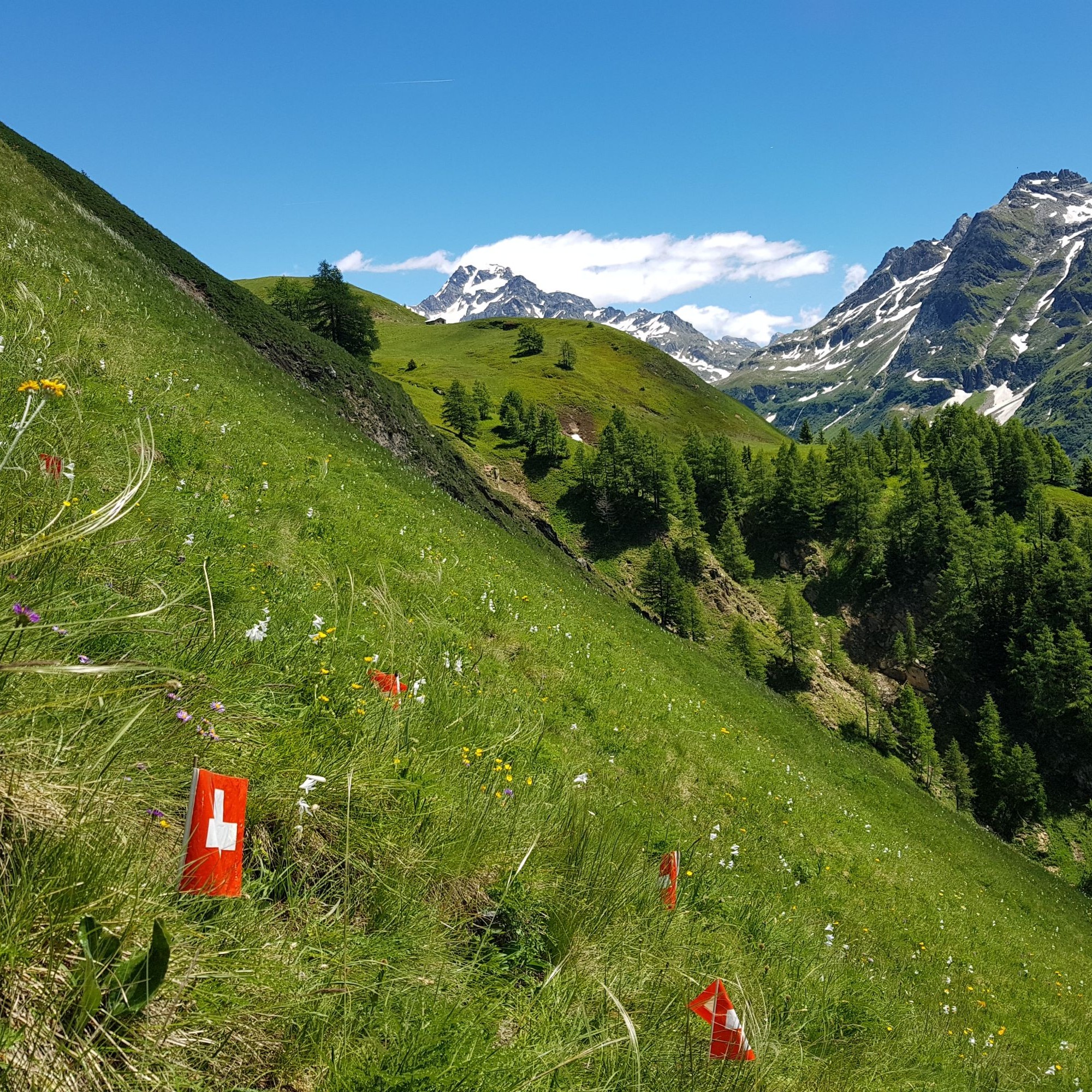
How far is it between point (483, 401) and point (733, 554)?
5214cm

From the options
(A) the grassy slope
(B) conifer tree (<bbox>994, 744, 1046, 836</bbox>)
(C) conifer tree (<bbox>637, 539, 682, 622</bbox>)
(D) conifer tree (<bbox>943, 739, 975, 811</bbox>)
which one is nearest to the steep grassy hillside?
(A) the grassy slope

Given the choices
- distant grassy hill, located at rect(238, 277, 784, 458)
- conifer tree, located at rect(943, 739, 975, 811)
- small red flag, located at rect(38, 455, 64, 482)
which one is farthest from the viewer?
distant grassy hill, located at rect(238, 277, 784, 458)

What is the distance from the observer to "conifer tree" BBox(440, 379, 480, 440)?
97750mm

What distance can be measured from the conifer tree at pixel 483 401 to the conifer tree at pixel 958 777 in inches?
3201

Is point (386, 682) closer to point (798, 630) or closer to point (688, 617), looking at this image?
point (688, 617)

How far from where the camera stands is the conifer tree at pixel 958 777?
61562 mm

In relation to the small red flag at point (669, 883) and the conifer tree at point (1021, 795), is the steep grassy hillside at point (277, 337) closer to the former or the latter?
the small red flag at point (669, 883)

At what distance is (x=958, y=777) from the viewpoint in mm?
61844

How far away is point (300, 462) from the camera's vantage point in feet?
48.1

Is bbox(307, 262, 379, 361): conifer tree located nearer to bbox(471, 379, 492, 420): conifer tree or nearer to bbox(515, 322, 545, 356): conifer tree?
bbox(471, 379, 492, 420): conifer tree

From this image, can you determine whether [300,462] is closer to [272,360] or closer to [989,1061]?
[989,1061]

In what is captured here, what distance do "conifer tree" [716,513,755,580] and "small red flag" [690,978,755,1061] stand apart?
86251mm

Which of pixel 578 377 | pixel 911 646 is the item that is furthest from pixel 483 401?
pixel 911 646

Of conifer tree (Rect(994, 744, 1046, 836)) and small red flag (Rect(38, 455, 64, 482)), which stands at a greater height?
small red flag (Rect(38, 455, 64, 482))
